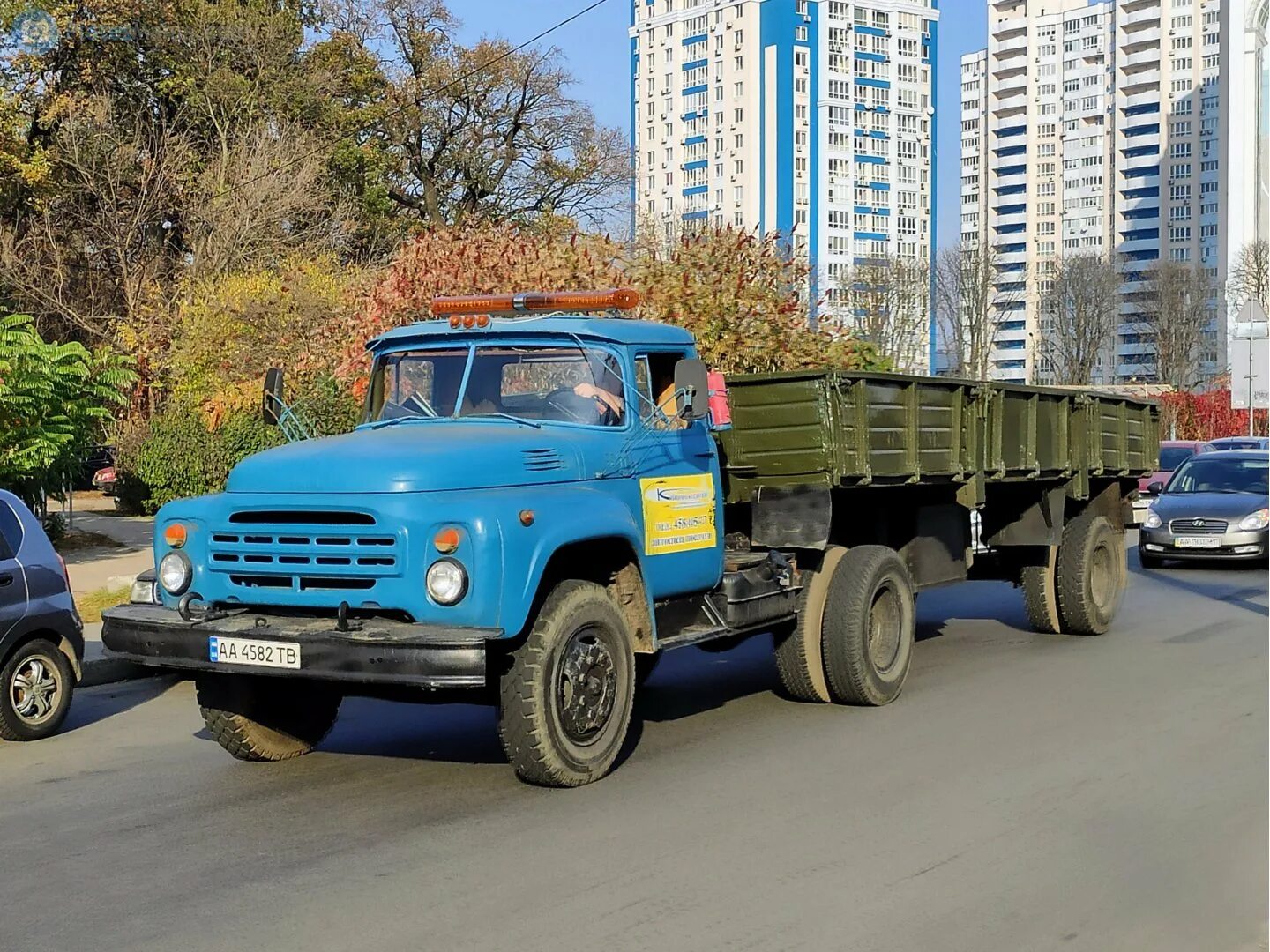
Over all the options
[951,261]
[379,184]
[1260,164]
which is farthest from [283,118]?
[1260,164]

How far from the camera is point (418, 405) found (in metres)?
8.54

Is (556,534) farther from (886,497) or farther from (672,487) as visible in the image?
(886,497)

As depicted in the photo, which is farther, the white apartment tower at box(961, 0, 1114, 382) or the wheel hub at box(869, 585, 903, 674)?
the white apartment tower at box(961, 0, 1114, 382)

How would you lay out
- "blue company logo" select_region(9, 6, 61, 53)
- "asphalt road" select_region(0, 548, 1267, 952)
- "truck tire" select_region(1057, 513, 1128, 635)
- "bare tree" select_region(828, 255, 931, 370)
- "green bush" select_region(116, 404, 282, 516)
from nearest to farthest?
"asphalt road" select_region(0, 548, 1267, 952) → "truck tire" select_region(1057, 513, 1128, 635) → "green bush" select_region(116, 404, 282, 516) → "blue company logo" select_region(9, 6, 61, 53) → "bare tree" select_region(828, 255, 931, 370)

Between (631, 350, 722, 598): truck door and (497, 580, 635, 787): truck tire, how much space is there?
0.57 meters

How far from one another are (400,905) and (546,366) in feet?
11.4

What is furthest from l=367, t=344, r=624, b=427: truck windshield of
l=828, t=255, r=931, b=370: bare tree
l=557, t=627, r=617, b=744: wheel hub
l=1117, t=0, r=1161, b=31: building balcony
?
l=1117, t=0, r=1161, b=31: building balcony

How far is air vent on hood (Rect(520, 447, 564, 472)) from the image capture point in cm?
762

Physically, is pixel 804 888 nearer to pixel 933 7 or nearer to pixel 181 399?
pixel 181 399

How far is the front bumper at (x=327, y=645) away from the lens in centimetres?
676

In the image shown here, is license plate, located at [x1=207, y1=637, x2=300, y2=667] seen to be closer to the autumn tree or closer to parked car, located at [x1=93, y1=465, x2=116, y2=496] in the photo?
parked car, located at [x1=93, y1=465, x2=116, y2=496]

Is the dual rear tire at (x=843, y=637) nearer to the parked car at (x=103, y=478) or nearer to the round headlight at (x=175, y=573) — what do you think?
the round headlight at (x=175, y=573)

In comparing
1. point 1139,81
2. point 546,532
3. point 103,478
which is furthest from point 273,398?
point 1139,81

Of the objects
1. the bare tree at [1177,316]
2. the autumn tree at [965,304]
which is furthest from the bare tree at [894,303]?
the bare tree at [1177,316]
